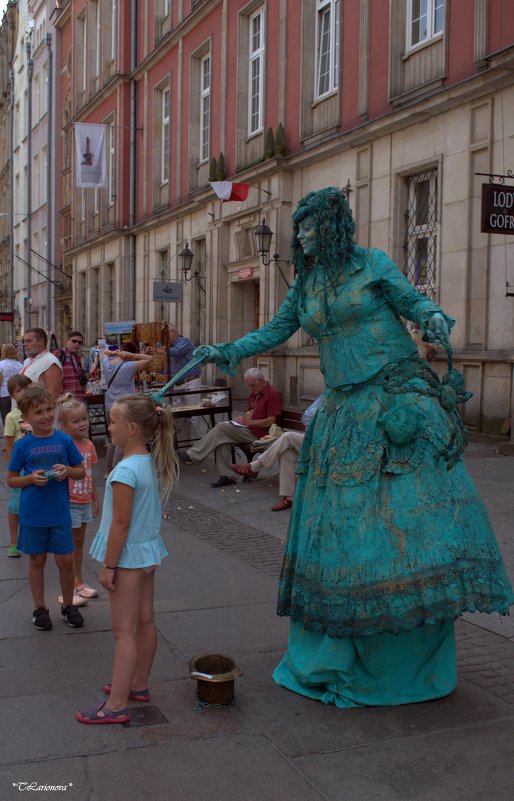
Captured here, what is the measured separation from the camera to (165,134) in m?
25.0

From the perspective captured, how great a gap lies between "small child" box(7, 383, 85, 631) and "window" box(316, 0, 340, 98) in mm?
12512

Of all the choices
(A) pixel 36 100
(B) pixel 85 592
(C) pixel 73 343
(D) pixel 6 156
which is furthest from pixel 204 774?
(D) pixel 6 156

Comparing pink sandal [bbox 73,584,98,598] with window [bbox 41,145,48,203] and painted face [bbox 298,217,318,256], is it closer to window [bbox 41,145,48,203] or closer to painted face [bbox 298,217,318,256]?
painted face [bbox 298,217,318,256]

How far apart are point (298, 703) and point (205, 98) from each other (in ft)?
67.6

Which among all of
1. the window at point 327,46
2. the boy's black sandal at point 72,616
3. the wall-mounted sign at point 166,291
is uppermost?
the window at point 327,46

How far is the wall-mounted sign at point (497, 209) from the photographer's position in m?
9.90

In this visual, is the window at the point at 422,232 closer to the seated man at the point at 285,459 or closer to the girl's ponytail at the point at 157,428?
the seated man at the point at 285,459

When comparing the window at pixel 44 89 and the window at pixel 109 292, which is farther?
the window at pixel 44 89

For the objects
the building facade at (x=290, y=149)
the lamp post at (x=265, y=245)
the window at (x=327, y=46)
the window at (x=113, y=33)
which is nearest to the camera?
the building facade at (x=290, y=149)

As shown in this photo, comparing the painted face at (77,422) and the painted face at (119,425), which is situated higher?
the painted face at (119,425)

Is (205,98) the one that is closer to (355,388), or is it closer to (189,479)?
(189,479)

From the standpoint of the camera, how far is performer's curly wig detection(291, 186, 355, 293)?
3.55 meters

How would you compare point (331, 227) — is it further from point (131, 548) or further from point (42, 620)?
A: point (42, 620)

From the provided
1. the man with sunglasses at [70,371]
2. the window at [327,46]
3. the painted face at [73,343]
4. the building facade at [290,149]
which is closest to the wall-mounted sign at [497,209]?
the building facade at [290,149]
